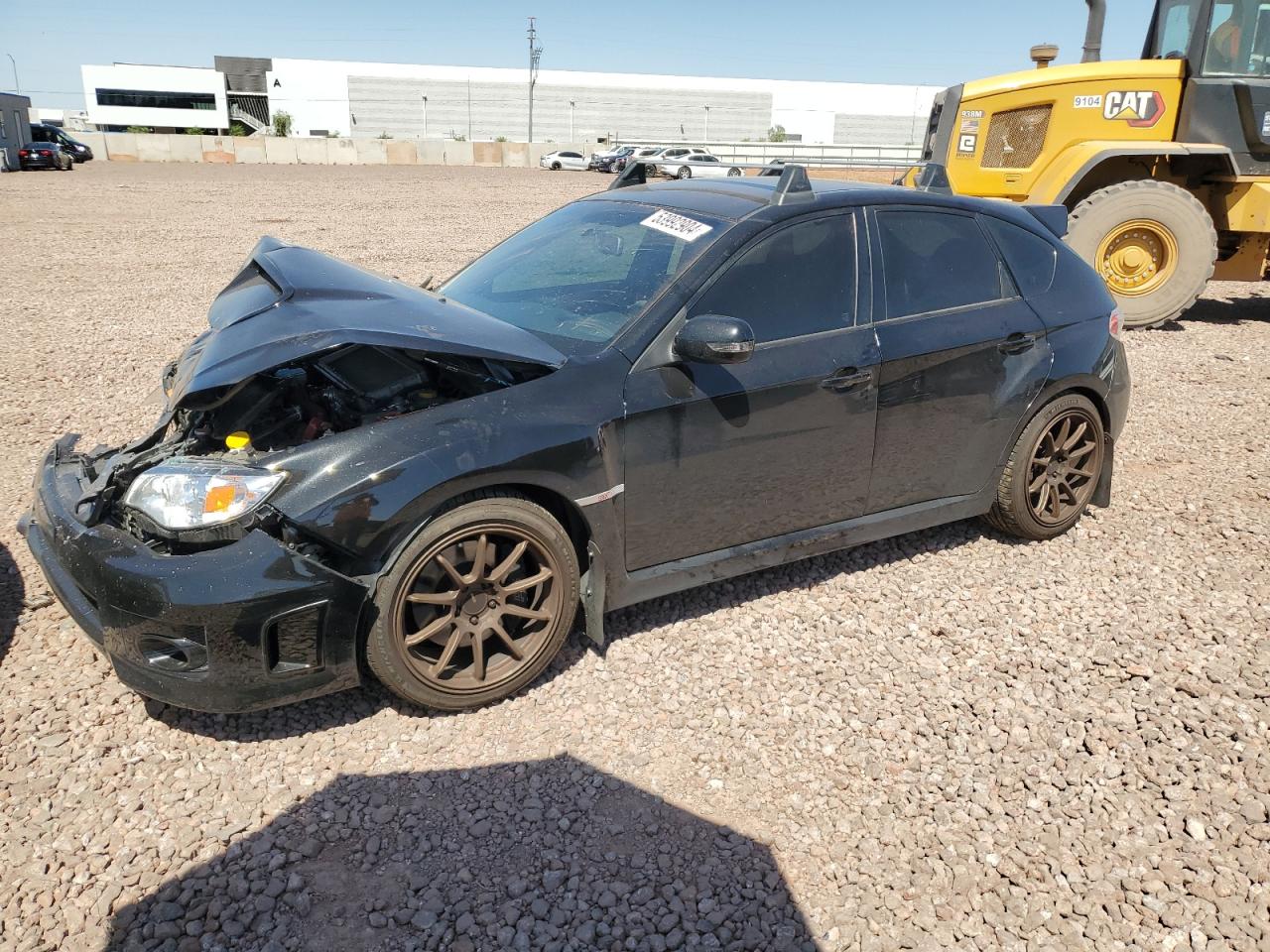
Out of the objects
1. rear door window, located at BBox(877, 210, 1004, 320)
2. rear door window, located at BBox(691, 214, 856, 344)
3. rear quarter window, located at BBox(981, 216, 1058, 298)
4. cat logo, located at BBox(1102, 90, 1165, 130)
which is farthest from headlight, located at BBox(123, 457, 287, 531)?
cat logo, located at BBox(1102, 90, 1165, 130)

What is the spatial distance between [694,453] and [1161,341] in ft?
25.3

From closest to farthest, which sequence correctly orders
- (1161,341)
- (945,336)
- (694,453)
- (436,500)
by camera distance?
1. (436,500)
2. (694,453)
3. (945,336)
4. (1161,341)

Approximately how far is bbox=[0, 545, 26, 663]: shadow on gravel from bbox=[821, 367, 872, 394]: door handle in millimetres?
3340

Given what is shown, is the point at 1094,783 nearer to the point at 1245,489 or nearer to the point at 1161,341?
A: the point at 1245,489

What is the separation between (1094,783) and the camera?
10.1ft

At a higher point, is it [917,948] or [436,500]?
[436,500]

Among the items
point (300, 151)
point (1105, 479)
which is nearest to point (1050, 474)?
point (1105, 479)

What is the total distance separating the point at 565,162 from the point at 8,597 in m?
52.4

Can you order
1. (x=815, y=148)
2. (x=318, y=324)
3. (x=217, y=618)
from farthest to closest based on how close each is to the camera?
(x=815, y=148) → (x=318, y=324) → (x=217, y=618)

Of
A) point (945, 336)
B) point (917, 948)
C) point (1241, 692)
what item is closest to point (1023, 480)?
point (945, 336)

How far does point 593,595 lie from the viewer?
3.44 meters

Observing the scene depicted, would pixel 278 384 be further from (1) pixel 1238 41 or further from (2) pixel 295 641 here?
(1) pixel 1238 41

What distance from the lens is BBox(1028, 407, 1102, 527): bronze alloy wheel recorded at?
15.2ft

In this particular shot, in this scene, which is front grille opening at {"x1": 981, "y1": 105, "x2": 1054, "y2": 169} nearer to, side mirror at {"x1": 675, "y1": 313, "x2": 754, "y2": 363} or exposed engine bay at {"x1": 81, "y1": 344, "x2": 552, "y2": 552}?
side mirror at {"x1": 675, "y1": 313, "x2": 754, "y2": 363}
